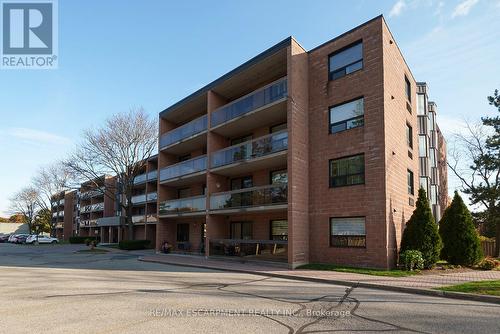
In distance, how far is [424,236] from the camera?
52.2 feet

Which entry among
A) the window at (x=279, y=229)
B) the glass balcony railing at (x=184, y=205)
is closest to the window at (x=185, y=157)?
the glass balcony railing at (x=184, y=205)

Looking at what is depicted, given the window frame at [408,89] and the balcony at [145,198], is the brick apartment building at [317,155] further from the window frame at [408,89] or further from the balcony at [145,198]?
the balcony at [145,198]

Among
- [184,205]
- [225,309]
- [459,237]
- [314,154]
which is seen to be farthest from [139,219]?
[225,309]

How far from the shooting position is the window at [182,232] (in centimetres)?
2850

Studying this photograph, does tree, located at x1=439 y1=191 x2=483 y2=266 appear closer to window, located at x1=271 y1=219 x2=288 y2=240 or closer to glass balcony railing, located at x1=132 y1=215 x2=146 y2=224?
window, located at x1=271 y1=219 x2=288 y2=240

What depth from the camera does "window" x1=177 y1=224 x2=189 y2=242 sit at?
28.5 m

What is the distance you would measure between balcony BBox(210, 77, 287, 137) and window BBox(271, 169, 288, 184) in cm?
309

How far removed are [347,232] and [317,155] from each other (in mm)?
4325

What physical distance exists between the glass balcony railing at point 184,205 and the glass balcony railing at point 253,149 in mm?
2729

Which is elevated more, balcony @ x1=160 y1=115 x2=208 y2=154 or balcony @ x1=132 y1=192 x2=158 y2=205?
balcony @ x1=160 y1=115 x2=208 y2=154

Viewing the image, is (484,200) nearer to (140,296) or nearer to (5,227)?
(140,296)

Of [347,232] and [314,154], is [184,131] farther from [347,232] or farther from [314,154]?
[347,232]

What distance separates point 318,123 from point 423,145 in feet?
57.3

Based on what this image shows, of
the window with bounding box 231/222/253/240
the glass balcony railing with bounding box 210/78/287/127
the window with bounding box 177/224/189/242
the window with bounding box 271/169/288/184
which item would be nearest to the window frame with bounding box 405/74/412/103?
the glass balcony railing with bounding box 210/78/287/127
